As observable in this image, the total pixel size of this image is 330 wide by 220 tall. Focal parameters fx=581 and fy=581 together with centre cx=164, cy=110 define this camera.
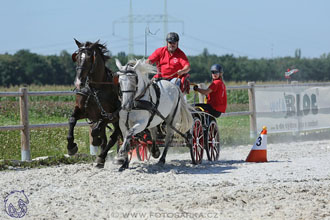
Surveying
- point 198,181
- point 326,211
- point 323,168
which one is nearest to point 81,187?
point 198,181

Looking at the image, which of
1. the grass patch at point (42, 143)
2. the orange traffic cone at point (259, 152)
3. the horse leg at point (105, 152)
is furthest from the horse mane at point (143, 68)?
the grass patch at point (42, 143)

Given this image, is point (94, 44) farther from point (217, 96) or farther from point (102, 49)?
point (217, 96)

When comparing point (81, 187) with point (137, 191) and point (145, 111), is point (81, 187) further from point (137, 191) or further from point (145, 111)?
point (145, 111)

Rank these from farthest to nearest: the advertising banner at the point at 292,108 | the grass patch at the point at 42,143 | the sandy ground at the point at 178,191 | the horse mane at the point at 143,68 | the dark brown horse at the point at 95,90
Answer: the advertising banner at the point at 292,108 → the grass patch at the point at 42,143 → the horse mane at the point at 143,68 → the dark brown horse at the point at 95,90 → the sandy ground at the point at 178,191

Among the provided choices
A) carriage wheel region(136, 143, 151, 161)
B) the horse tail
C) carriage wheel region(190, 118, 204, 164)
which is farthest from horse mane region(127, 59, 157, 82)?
carriage wheel region(136, 143, 151, 161)

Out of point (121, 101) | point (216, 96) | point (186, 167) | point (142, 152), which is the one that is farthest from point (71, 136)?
point (216, 96)

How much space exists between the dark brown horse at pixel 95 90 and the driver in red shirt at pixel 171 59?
120 centimetres

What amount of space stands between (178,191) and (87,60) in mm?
2475

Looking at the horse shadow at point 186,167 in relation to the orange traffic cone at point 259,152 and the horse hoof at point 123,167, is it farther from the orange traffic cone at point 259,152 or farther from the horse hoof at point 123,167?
the orange traffic cone at point 259,152

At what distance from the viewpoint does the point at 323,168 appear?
30.6 ft

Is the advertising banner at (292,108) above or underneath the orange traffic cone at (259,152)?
above

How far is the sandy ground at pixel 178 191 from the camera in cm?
594

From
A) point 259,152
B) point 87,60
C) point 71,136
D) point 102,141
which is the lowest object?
point 259,152

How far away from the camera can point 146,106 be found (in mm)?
8602
